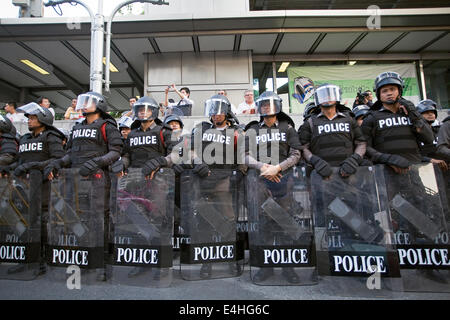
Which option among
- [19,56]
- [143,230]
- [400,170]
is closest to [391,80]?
[400,170]

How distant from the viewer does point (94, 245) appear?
11.3 ft

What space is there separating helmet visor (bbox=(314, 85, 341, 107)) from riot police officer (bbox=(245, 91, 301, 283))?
488 mm

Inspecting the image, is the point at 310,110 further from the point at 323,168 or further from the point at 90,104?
the point at 90,104

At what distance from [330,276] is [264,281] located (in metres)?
0.69

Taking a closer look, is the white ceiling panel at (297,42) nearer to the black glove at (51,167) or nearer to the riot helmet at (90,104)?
the riot helmet at (90,104)


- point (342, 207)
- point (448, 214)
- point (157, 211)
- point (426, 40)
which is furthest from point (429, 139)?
point (426, 40)

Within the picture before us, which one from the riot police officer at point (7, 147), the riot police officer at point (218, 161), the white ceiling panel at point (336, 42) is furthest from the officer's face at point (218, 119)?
the white ceiling panel at point (336, 42)

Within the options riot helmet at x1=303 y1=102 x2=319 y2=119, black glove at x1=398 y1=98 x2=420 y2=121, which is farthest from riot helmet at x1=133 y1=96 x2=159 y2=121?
black glove at x1=398 y1=98 x2=420 y2=121

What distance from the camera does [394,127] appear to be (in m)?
3.67

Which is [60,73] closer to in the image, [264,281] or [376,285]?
[264,281]

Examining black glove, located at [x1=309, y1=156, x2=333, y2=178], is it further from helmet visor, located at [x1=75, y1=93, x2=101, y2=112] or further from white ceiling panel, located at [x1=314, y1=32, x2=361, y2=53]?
white ceiling panel, located at [x1=314, y1=32, x2=361, y2=53]

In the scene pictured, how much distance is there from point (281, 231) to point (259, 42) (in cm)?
980
